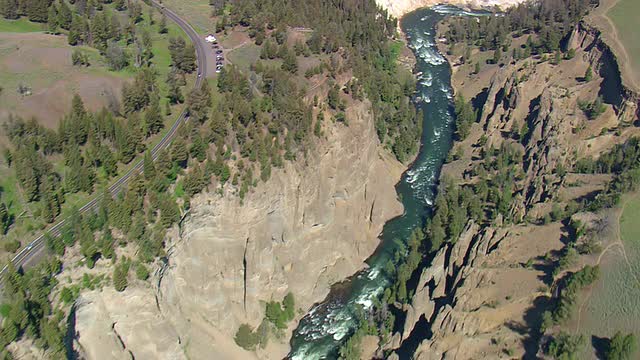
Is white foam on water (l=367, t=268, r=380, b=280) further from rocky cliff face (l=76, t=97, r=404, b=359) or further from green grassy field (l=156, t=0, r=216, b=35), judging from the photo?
green grassy field (l=156, t=0, r=216, b=35)

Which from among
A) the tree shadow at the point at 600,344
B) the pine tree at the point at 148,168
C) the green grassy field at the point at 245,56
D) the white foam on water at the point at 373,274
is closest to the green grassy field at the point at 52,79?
the pine tree at the point at 148,168

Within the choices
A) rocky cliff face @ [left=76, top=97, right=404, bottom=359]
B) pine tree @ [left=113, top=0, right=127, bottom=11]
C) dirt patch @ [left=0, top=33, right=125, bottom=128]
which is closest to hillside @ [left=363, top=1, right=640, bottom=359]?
rocky cliff face @ [left=76, top=97, right=404, bottom=359]

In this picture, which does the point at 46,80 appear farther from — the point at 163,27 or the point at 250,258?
the point at 250,258

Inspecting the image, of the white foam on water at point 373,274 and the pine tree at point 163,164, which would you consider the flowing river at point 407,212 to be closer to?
the white foam on water at point 373,274

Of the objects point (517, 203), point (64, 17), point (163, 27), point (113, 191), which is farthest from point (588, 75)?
point (64, 17)

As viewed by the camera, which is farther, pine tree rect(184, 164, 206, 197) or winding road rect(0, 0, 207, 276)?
pine tree rect(184, 164, 206, 197)
